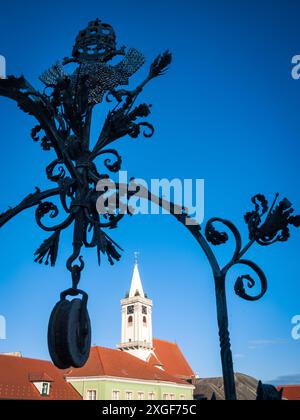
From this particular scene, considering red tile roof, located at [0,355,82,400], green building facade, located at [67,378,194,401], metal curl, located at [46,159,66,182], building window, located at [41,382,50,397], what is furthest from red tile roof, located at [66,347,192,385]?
metal curl, located at [46,159,66,182]

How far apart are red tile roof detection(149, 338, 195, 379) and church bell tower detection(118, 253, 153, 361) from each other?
14.4ft

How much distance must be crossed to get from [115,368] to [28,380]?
44.7 feet

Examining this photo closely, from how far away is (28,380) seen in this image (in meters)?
41.9

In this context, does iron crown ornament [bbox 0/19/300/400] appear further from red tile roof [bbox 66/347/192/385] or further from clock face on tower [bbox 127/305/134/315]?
clock face on tower [bbox 127/305/134/315]

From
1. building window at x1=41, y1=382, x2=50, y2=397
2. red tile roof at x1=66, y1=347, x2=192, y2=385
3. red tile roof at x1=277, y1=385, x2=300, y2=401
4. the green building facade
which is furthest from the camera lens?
red tile roof at x1=277, y1=385, x2=300, y2=401

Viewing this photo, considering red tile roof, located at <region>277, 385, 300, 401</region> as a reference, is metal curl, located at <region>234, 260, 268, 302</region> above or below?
above

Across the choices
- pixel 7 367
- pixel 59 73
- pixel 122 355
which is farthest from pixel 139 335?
pixel 59 73

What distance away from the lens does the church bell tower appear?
84250 millimetres

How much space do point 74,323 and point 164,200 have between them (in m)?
1.47

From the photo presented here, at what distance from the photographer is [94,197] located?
13.9ft

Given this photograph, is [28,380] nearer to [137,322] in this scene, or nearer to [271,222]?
[271,222]

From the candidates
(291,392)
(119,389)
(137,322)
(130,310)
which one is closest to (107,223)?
(119,389)

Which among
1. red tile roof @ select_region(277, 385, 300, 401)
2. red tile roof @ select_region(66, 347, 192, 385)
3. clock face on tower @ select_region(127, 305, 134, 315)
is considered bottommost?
red tile roof @ select_region(277, 385, 300, 401)
